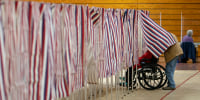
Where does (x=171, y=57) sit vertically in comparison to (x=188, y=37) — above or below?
below

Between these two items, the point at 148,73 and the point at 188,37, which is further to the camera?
the point at 188,37

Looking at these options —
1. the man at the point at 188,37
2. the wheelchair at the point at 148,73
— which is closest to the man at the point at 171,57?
the wheelchair at the point at 148,73

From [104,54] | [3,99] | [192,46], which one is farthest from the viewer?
[192,46]

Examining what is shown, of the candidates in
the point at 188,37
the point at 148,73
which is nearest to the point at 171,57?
the point at 148,73

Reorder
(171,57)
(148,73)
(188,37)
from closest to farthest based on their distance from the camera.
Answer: (171,57) < (148,73) < (188,37)

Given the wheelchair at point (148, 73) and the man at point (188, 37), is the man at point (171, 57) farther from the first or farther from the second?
the man at point (188, 37)

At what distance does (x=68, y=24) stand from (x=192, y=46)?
8.23 m

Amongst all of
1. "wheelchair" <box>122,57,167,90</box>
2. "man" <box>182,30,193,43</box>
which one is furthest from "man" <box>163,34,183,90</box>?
"man" <box>182,30,193,43</box>

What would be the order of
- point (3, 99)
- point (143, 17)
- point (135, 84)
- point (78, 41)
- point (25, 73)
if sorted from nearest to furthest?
point (3, 99) < point (25, 73) < point (78, 41) < point (143, 17) < point (135, 84)

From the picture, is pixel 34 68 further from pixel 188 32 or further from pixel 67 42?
pixel 188 32

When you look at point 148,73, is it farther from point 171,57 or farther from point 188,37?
point 188,37

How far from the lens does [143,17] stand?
21.5 ft

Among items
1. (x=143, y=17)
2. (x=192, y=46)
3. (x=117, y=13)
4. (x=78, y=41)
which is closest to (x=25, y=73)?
(x=78, y=41)

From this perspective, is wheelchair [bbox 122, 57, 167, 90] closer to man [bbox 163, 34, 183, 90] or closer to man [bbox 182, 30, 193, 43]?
man [bbox 163, 34, 183, 90]
